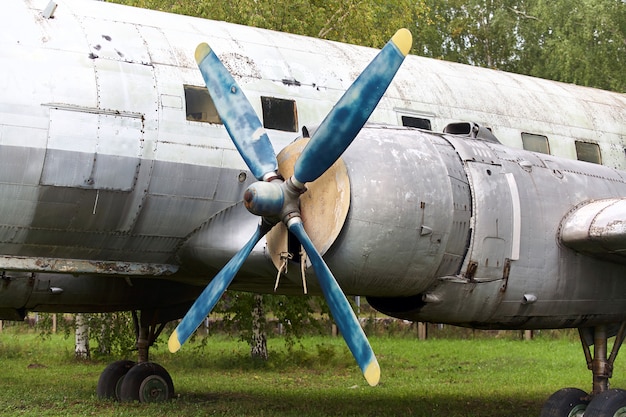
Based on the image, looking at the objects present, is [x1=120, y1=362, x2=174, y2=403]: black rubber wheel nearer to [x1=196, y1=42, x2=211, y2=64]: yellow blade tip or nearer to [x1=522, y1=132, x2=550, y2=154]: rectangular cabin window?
[x1=196, y1=42, x2=211, y2=64]: yellow blade tip

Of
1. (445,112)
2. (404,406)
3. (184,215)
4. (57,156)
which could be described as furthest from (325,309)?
(57,156)

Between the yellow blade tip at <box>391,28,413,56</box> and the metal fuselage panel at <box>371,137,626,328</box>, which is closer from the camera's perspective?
the yellow blade tip at <box>391,28,413,56</box>

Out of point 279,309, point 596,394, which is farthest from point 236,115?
point 279,309

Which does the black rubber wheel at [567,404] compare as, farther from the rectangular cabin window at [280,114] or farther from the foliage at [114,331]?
the foliage at [114,331]

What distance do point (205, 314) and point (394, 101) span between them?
395cm

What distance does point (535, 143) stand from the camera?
12102mm

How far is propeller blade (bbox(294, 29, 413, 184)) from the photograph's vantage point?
26.4ft

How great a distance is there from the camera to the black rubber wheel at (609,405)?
973 centimetres

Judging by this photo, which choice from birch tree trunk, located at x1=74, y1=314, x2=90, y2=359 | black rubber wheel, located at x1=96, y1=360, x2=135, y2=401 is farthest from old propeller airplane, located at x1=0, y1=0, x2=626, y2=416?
birch tree trunk, located at x1=74, y1=314, x2=90, y2=359

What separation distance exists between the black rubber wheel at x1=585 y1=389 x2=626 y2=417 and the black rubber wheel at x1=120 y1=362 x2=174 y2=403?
5.85m

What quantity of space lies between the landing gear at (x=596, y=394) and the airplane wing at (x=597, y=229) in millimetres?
1301

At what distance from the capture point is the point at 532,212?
9359 millimetres

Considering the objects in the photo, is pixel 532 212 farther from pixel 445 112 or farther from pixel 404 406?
pixel 404 406

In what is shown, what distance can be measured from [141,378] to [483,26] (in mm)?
29447
